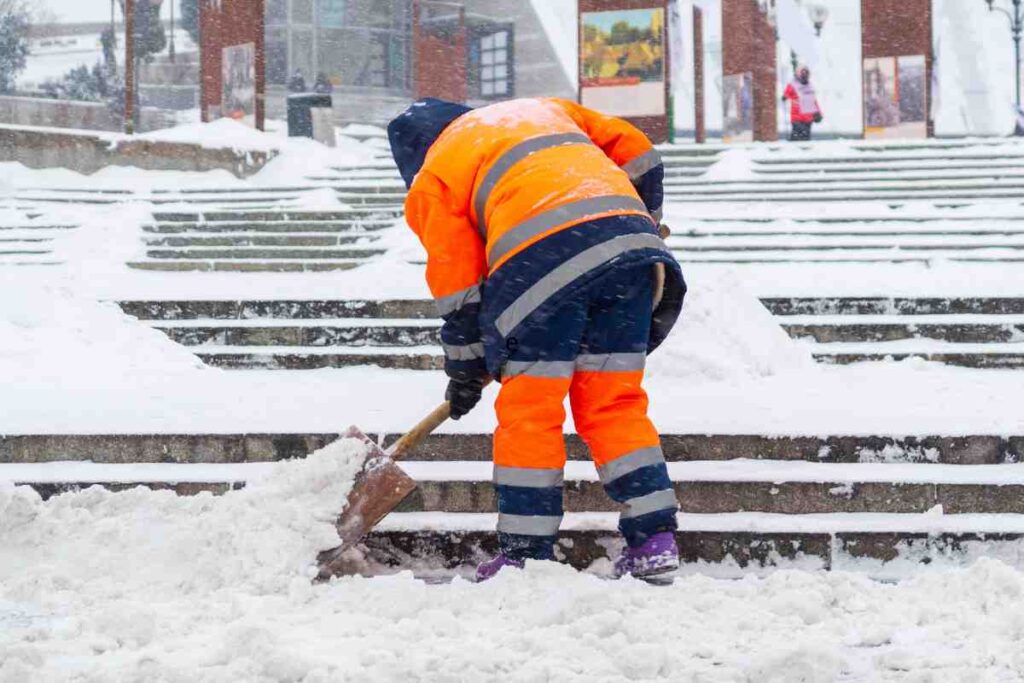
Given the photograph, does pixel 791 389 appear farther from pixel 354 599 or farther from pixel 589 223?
pixel 354 599

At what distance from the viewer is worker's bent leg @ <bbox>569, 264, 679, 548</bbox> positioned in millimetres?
3814

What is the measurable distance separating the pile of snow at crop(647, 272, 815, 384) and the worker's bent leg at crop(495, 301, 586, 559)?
2451mm

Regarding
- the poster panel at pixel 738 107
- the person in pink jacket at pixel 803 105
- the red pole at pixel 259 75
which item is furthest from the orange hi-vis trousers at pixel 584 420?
the poster panel at pixel 738 107

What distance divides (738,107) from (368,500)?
65.3 ft

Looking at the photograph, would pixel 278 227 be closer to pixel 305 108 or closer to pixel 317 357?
pixel 317 357

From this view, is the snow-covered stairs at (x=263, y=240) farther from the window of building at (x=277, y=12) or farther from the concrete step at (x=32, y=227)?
the window of building at (x=277, y=12)

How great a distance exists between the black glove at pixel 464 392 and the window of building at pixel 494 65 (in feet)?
101

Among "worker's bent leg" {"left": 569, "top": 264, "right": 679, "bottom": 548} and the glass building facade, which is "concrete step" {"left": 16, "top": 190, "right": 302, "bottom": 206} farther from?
the glass building facade

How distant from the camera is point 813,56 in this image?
70.4ft

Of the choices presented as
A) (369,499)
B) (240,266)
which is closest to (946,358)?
(369,499)

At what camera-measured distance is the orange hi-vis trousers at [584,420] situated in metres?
3.78

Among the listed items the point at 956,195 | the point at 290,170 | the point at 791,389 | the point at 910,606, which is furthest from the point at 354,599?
the point at 290,170

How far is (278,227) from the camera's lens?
40.7 feet

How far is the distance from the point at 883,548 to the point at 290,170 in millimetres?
12902
